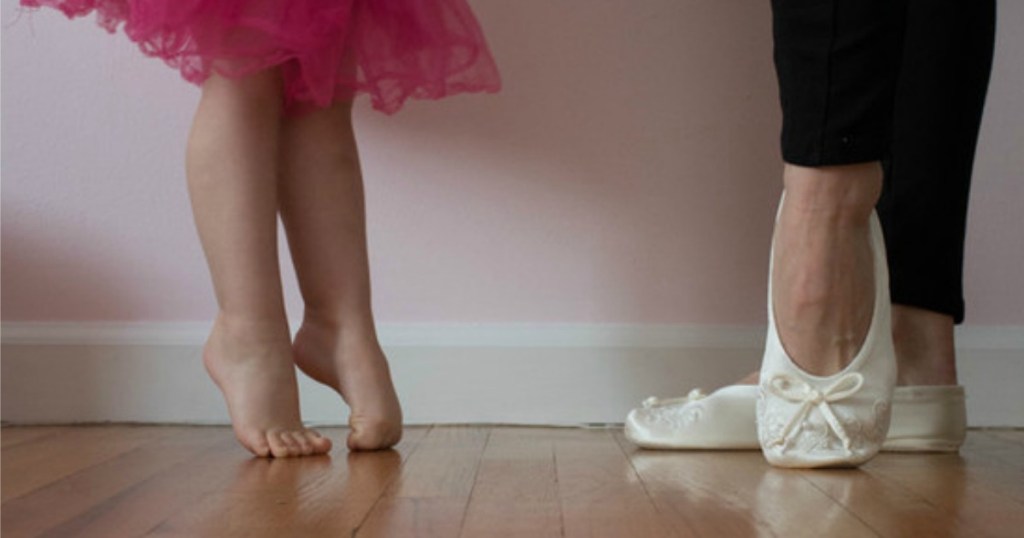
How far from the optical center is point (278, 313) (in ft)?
4.89

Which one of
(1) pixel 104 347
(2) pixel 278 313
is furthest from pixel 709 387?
(1) pixel 104 347

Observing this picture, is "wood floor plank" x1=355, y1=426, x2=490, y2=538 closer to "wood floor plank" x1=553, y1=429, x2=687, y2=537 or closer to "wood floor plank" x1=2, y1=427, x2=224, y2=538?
"wood floor plank" x1=553, y1=429, x2=687, y2=537

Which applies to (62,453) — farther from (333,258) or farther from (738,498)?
(738,498)

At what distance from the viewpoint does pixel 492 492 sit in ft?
3.73

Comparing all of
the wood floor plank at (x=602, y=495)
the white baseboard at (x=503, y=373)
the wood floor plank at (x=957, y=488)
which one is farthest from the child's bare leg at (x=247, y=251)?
the wood floor plank at (x=957, y=488)

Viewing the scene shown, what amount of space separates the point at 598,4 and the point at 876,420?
2.57 ft

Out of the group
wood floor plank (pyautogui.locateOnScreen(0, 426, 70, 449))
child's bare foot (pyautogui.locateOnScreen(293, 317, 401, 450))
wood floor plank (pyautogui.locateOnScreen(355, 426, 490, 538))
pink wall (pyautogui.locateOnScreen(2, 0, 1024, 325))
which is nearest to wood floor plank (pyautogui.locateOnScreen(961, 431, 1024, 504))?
pink wall (pyautogui.locateOnScreen(2, 0, 1024, 325))

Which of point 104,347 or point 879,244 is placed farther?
point 104,347

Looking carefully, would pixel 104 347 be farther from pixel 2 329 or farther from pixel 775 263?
pixel 775 263

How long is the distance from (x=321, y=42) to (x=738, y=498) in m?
0.62

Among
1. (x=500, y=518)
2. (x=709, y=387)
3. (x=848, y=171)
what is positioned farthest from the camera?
(x=709, y=387)

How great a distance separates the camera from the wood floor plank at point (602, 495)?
3.13ft

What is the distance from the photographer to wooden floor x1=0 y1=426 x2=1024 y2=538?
961mm

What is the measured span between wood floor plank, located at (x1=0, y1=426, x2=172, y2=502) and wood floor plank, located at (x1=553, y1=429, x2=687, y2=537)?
0.44 meters
